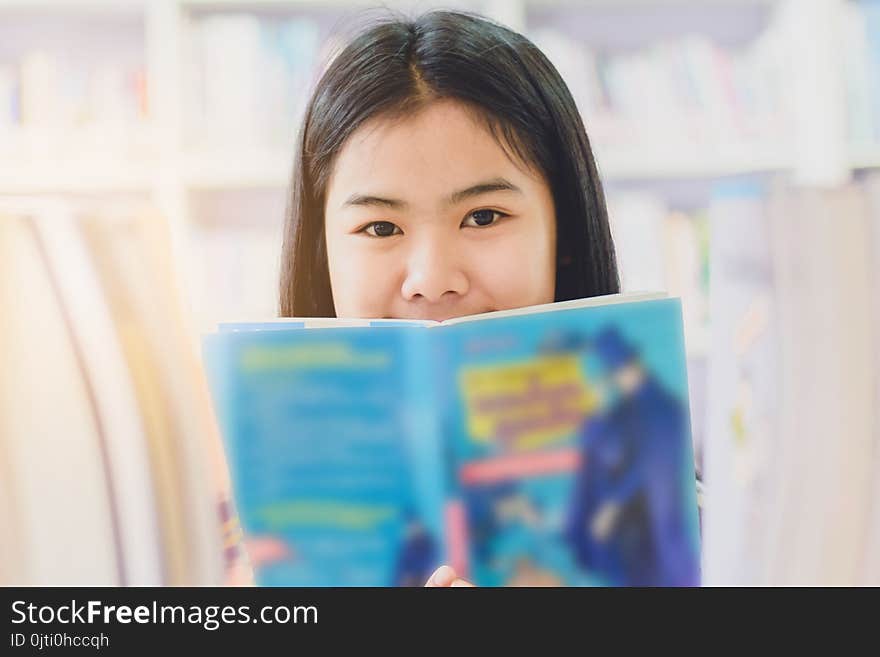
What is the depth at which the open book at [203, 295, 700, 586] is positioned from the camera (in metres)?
0.71

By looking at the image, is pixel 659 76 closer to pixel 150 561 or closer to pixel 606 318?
pixel 606 318

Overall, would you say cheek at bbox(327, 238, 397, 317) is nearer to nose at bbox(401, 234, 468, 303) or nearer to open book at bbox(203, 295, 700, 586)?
nose at bbox(401, 234, 468, 303)

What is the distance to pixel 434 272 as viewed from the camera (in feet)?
2.75

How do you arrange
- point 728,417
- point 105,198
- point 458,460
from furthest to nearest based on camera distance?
1. point 105,198
2. point 728,417
3. point 458,460

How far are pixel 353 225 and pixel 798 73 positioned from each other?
28.0 inches

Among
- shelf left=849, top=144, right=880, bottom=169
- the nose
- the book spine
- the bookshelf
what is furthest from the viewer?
the bookshelf

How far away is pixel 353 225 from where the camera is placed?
87cm

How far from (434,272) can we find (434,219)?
0.18ft

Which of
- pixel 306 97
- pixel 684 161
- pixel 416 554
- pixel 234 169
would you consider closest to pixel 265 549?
pixel 416 554

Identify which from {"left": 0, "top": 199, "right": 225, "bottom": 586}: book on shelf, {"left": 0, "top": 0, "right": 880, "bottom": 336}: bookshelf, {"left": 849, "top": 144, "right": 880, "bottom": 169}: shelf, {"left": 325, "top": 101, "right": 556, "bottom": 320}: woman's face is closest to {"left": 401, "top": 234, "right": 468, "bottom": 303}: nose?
{"left": 325, "top": 101, "right": 556, "bottom": 320}: woman's face

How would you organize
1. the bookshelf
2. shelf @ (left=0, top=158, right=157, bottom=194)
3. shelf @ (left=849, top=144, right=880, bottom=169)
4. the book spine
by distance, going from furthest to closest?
the bookshelf
shelf @ (left=849, top=144, right=880, bottom=169)
shelf @ (left=0, top=158, right=157, bottom=194)
the book spine

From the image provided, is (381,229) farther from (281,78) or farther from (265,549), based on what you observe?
(281,78)

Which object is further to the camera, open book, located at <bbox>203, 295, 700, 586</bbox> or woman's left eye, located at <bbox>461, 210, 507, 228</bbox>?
woman's left eye, located at <bbox>461, 210, 507, 228</bbox>
